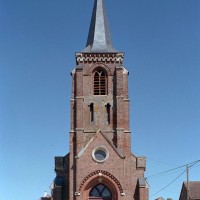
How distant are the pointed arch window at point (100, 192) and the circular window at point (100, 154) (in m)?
2.37

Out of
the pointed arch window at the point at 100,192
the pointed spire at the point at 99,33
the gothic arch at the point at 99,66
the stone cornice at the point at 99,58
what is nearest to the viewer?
the pointed arch window at the point at 100,192

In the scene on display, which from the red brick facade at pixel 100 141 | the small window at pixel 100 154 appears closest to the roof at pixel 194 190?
the red brick facade at pixel 100 141

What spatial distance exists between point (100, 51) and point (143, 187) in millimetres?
14112

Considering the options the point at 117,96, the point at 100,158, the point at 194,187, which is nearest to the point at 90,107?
the point at 117,96

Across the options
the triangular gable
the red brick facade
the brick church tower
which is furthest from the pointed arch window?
the triangular gable

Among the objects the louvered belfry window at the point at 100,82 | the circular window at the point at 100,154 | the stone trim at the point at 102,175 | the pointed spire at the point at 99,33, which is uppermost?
the pointed spire at the point at 99,33

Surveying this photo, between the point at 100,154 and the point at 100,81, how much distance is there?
7.73 metres

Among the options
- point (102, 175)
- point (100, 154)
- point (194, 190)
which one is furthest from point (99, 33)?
point (194, 190)

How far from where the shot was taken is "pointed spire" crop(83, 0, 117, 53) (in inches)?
1823

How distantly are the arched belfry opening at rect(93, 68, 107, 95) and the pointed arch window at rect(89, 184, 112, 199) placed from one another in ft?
30.1

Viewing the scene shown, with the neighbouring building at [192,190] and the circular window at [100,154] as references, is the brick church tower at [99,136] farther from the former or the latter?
the neighbouring building at [192,190]

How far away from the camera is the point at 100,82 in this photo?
44.9 m

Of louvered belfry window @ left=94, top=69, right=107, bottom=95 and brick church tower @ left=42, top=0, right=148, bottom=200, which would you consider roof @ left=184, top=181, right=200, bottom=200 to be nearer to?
brick church tower @ left=42, top=0, right=148, bottom=200

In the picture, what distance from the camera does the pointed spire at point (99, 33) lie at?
46312mm
